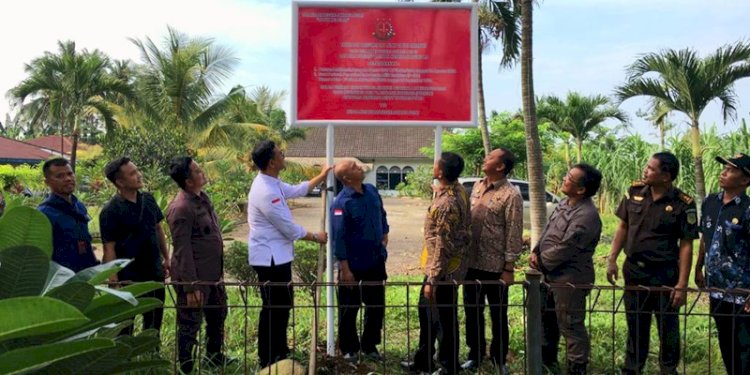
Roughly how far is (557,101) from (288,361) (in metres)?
17.0

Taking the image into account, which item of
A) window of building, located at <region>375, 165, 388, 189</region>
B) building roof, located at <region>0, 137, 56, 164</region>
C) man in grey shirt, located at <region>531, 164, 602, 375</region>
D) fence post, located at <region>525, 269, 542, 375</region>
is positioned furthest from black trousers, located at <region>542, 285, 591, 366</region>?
window of building, located at <region>375, 165, 388, 189</region>

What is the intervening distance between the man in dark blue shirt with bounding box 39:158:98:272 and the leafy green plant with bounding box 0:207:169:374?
262 cm

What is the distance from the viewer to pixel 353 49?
4.33 metres

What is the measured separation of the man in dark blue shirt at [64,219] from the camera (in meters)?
3.78

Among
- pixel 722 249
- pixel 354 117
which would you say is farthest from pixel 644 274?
pixel 354 117

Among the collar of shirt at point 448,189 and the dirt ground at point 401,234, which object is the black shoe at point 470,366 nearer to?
the collar of shirt at point 448,189

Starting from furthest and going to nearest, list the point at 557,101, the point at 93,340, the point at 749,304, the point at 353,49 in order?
1. the point at 557,101
2. the point at 353,49
3. the point at 749,304
4. the point at 93,340

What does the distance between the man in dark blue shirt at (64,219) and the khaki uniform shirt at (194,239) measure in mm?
549

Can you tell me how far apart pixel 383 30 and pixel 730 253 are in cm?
263

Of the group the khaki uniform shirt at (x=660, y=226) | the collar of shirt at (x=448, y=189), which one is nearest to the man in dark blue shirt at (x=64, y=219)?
the collar of shirt at (x=448, y=189)

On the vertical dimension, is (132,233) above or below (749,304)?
above

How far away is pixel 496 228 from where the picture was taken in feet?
Result: 13.2

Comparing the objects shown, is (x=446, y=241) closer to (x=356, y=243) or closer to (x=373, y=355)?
(x=356, y=243)

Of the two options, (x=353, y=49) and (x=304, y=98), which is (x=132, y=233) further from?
(x=353, y=49)
